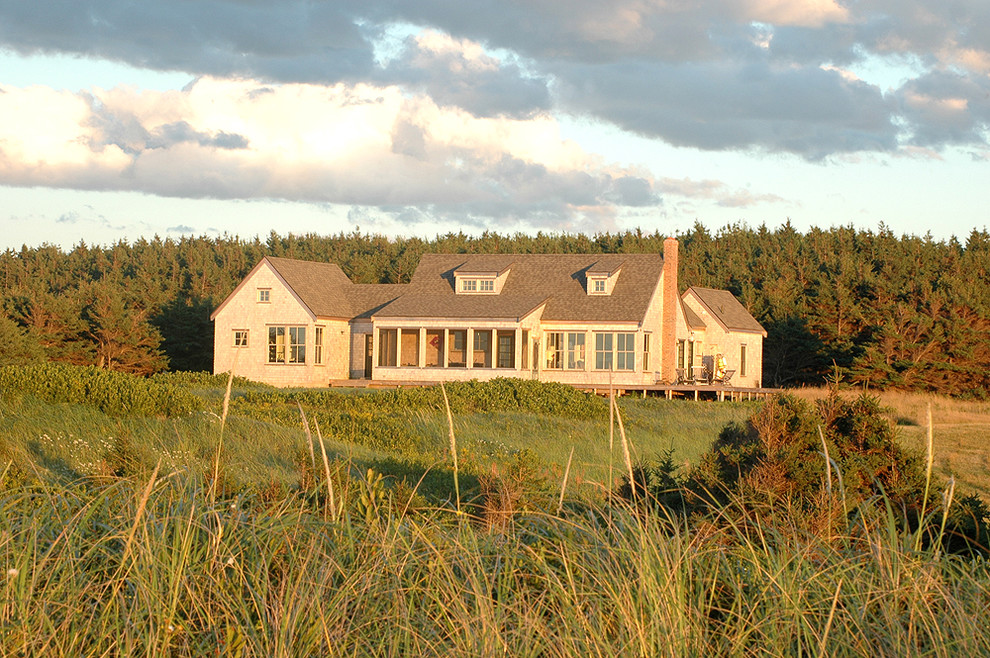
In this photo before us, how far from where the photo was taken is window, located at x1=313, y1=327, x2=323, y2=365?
3753 cm

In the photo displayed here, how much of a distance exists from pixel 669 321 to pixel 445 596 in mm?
34067

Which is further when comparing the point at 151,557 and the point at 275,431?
the point at 275,431

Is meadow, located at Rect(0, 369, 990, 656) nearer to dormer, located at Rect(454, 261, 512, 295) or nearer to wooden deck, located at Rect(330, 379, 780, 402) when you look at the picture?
wooden deck, located at Rect(330, 379, 780, 402)

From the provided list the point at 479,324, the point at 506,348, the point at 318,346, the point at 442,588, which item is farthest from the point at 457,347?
the point at 442,588

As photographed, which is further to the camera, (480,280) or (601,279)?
(480,280)

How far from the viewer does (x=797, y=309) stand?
4966 cm

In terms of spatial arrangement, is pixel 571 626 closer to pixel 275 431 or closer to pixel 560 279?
pixel 275 431

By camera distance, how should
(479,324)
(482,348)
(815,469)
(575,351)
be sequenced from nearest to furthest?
(815,469) < (479,324) < (575,351) < (482,348)

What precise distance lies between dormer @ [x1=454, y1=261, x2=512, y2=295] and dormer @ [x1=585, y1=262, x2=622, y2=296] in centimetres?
341

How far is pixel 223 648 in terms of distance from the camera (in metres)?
4.02

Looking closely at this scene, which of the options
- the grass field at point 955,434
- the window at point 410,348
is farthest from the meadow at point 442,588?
the window at point 410,348

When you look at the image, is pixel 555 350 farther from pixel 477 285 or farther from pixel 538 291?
pixel 477 285

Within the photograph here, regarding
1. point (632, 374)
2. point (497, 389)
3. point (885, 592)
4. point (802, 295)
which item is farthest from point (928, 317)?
point (885, 592)

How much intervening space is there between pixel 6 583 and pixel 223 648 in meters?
1.00
